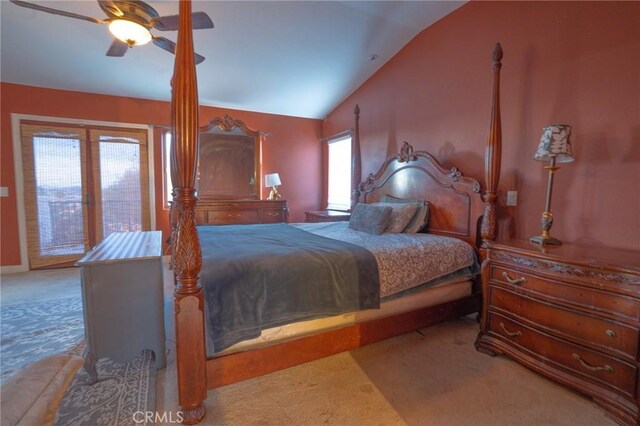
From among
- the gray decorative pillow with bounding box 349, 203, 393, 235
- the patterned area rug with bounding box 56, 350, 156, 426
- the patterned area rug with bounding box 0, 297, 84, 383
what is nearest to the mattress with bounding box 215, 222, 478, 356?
the gray decorative pillow with bounding box 349, 203, 393, 235

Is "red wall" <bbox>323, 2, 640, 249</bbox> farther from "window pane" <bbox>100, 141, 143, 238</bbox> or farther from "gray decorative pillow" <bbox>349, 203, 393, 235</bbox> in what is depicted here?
"window pane" <bbox>100, 141, 143, 238</bbox>

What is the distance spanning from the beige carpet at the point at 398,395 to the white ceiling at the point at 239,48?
325 cm

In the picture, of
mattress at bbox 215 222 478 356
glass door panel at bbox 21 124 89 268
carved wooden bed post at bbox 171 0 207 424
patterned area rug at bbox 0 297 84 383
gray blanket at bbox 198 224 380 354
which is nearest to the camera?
carved wooden bed post at bbox 171 0 207 424

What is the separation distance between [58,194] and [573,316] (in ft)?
19.2

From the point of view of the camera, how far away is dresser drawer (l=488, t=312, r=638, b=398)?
1.50 metres

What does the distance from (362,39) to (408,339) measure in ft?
10.9

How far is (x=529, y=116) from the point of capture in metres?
2.47

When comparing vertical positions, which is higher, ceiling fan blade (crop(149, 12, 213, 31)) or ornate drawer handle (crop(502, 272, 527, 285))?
ceiling fan blade (crop(149, 12, 213, 31))

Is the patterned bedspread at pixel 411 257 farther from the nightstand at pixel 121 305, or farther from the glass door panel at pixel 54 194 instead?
the glass door panel at pixel 54 194

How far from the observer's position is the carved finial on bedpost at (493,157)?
2295mm

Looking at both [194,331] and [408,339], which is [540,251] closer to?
[408,339]

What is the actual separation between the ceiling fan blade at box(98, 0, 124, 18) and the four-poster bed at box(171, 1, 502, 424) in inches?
39.9

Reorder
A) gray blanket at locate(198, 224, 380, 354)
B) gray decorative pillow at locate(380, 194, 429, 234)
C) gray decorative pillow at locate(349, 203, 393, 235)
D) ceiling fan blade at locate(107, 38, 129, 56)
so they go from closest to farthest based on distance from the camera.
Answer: gray blanket at locate(198, 224, 380, 354) < ceiling fan blade at locate(107, 38, 129, 56) < gray decorative pillow at locate(349, 203, 393, 235) < gray decorative pillow at locate(380, 194, 429, 234)

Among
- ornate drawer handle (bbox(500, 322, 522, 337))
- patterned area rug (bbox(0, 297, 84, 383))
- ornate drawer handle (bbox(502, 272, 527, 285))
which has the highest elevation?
ornate drawer handle (bbox(502, 272, 527, 285))
